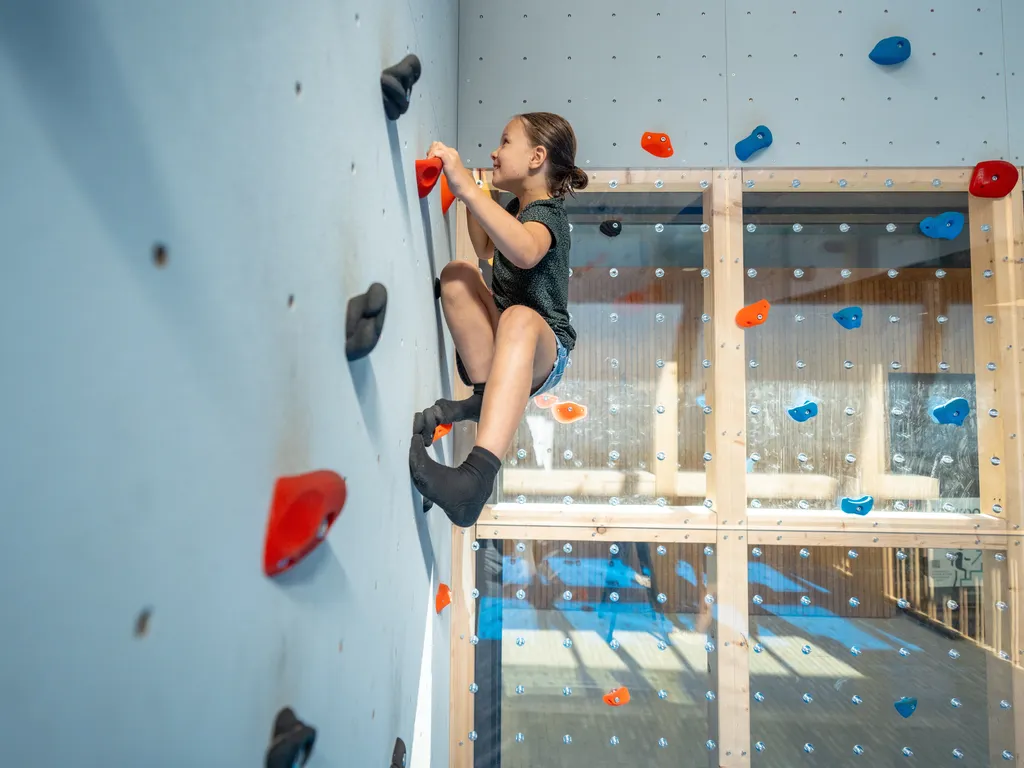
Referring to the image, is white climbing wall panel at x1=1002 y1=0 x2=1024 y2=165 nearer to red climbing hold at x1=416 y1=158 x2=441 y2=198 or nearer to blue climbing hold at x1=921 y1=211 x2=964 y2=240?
blue climbing hold at x1=921 y1=211 x2=964 y2=240

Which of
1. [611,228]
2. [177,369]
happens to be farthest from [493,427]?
[611,228]

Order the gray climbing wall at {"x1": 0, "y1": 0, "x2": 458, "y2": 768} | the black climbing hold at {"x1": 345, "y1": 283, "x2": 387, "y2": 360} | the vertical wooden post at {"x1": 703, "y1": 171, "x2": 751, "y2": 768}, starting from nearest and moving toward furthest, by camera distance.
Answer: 1. the gray climbing wall at {"x1": 0, "y1": 0, "x2": 458, "y2": 768}
2. the black climbing hold at {"x1": 345, "y1": 283, "x2": 387, "y2": 360}
3. the vertical wooden post at {"x1": 703, "y1": 171, "x2": 751, "y2": 768}

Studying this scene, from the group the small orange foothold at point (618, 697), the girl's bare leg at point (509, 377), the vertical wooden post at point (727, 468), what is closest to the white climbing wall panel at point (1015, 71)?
the vertical wooden post at point (727, 468)

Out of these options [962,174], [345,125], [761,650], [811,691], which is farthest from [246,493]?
[962,174]

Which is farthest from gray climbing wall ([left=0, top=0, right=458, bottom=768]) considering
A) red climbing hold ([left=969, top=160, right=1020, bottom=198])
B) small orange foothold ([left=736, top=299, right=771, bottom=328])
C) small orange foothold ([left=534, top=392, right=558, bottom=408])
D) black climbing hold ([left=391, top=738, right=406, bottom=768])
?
red climbing hold ([left=969, top=160, right=1020, bottom=198])

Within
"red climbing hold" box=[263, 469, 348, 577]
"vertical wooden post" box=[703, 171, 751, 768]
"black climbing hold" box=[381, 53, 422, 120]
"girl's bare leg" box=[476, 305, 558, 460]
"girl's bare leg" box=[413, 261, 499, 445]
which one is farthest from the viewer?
"vertical wooden post" box=[703, 171, 751, 768]

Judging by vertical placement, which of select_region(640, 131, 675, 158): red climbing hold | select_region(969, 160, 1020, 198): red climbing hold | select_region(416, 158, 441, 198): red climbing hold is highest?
select_region(640, 131, 675, 158): red climbing hold

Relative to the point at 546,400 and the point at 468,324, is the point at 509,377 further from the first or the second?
the point at 546,400

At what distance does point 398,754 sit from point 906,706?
4.72 ft

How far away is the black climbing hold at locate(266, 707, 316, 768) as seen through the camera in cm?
50

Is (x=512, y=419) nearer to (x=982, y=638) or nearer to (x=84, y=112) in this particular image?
(x=84, y=112)

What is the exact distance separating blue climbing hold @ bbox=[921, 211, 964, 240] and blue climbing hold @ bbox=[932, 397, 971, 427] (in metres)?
0.45

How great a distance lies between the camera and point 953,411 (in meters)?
1.68

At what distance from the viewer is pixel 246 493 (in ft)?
1.50
